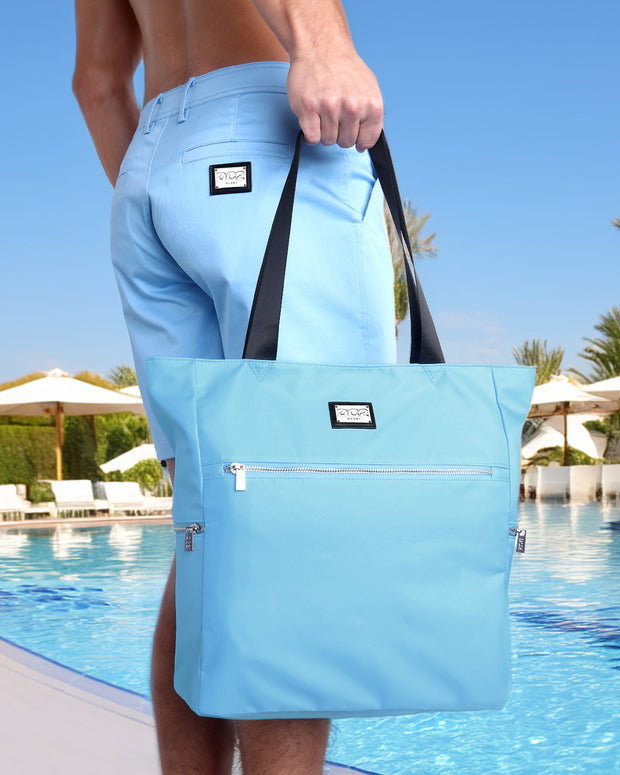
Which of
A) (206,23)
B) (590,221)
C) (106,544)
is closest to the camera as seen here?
(206,23)

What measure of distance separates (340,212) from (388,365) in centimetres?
24

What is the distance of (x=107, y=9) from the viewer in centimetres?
167

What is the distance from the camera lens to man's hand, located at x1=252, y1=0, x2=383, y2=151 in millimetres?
1146

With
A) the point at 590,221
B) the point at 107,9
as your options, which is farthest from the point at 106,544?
the point at 590,221

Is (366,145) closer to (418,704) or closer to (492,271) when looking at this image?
(418,704)

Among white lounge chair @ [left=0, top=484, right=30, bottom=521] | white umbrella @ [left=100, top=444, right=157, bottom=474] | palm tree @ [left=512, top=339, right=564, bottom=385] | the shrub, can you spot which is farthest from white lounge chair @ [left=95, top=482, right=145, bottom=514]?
palm tree @ [left=512, top=339, right=564, bottom=385]

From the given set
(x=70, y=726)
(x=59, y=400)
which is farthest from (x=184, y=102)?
(x=59, y=400)

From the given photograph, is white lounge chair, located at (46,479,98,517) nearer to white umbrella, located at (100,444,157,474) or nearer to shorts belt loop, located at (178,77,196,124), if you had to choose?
white umbrella, located at (100,444,157,474)

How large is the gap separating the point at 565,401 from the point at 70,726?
19.8m

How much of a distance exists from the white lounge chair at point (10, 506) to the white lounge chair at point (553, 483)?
1142 cm

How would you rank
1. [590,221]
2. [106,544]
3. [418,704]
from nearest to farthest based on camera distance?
[418,704] → [106,544] → [590,221]

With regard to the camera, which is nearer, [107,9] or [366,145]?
[366,145]

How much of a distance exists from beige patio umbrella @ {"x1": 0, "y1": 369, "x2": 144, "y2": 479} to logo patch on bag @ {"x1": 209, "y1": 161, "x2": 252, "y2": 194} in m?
17.4

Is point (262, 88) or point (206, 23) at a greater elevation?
point (206, 23)
